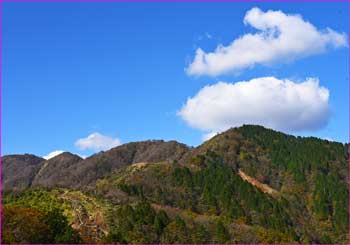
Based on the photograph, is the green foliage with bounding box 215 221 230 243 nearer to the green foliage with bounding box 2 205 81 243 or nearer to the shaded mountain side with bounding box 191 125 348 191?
the green foliage with bounding box 2 205 81 243

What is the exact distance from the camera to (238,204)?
96.1 m

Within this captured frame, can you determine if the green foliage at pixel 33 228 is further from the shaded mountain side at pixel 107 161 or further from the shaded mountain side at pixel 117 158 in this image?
the shaded mountain side at pixel 117 158

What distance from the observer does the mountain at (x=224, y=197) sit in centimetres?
5628

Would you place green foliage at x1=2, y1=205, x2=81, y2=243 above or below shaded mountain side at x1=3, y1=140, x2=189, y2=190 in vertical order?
below

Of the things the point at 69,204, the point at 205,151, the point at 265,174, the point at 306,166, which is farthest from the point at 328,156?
the point at 69,204

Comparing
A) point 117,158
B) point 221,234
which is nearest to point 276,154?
point 221,234

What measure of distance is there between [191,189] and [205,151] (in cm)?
2833

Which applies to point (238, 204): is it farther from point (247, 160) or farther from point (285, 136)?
point (285, 136)

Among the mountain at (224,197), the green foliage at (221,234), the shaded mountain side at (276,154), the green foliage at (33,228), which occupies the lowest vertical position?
the green foliage at (33,228)

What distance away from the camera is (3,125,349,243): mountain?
5628cm

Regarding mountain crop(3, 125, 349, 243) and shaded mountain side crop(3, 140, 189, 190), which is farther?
shaded mountain side crop(3, 140, 189, 190)

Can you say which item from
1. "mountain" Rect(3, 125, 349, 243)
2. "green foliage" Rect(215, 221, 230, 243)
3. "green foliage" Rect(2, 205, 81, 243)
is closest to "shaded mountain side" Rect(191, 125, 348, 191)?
"mountain" Rect(3, 125, 349, 243)

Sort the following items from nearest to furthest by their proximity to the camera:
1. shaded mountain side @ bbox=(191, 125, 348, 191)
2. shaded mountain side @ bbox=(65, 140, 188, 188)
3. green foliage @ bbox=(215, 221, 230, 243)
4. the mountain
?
the mountain
green foliage @ bbox=(215, 221, 230, 243)
shaded mountain side @ bbox=(191, 125, 348, 191)
shaded mountain side @ bbox=(65, 140, 188, 188)

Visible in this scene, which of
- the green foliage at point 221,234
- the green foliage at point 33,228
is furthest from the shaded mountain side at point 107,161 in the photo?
the green foliage at point 33,228
